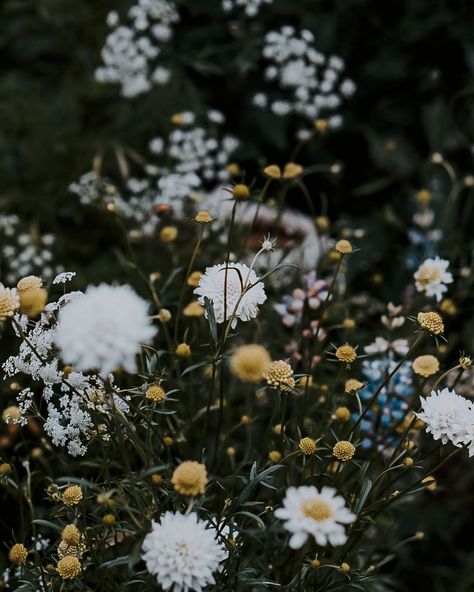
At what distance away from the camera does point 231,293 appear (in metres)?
0.87

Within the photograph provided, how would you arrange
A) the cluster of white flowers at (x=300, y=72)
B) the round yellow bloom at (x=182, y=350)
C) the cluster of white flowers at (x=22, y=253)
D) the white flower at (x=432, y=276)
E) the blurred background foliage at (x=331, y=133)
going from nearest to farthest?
the round yellow bloom at (x=182, y=350) < the white flower at (x=432, y=276) < the cluster of white flowers at (x=22, y=253) < the cluster of white flowers at (x=300, y=72) < the blurred background foliage at (x=331, y=133)

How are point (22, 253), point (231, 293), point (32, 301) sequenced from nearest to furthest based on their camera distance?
point (32, 301) < point (231, 293) < point (22, 253)

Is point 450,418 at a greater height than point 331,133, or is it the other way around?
point 450,418

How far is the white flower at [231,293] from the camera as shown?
0.84m

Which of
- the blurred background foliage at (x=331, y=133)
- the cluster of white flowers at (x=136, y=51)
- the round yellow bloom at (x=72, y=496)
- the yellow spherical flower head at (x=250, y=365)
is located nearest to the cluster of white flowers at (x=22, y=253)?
Answer: the blurred background foliage at (x=331, y=133)

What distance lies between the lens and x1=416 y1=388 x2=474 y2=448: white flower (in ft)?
2.75

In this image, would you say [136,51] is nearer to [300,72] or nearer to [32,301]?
[300,72]

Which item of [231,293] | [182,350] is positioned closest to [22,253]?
[182,350]

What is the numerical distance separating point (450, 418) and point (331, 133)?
4.16 ft

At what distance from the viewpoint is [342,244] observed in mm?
919

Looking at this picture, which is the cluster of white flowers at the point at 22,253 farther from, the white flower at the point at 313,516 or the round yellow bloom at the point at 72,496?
the white flower at the point at 313,516

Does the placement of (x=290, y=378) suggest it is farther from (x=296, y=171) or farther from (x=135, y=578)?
(x=296, y=171)

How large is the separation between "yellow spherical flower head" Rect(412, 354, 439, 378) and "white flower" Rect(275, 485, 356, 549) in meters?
0.30

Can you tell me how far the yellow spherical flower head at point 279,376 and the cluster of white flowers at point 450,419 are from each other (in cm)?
15
